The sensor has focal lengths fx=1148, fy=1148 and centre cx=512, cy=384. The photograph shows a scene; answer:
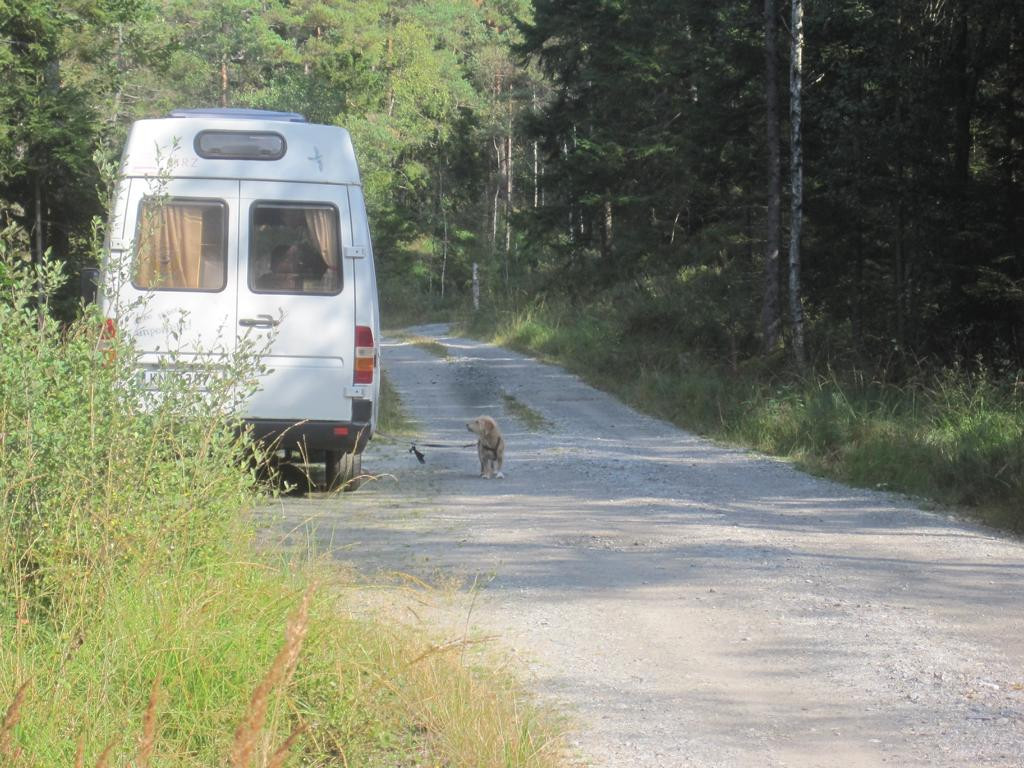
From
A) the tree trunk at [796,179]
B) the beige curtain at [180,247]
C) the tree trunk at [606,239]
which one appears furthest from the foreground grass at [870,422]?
the tree trunk at [606,239]

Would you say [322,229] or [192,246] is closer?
[192,246]

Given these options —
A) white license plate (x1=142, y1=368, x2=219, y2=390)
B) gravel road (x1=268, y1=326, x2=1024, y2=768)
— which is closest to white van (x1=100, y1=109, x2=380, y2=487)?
gravel road (x1=268, y1=326, x2=1024, y2=768)

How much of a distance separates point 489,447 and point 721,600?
4796mm

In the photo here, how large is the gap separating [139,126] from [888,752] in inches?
294

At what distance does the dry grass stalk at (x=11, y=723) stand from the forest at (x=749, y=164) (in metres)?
2.88

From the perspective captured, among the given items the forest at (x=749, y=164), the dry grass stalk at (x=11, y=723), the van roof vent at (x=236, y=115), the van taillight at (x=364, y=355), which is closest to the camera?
the dry grass stalk at (x=11, y=723)

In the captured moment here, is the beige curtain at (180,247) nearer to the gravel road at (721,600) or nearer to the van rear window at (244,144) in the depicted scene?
the van rear window at (244,144)

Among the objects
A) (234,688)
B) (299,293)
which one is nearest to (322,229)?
(299,293)

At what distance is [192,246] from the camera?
30.4 feet

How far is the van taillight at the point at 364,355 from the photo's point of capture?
30.3 feet

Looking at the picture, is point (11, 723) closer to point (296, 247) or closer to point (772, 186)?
point (296, 247)

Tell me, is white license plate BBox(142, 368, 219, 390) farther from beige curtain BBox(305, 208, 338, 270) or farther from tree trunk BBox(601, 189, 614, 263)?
tree trunk BBox(601, 189, 614, 263)

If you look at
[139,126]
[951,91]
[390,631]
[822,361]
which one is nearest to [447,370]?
[822,361]

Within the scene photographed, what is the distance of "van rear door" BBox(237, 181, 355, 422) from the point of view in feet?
30.0
